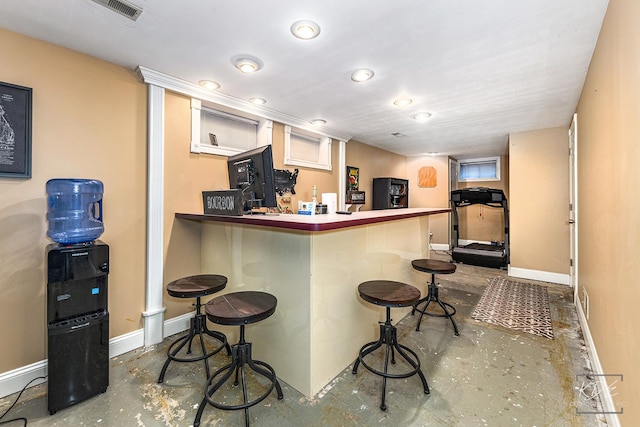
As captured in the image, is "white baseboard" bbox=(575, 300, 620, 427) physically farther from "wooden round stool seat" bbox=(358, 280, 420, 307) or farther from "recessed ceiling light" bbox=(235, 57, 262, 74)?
"recessed ceiling light" bbox=(235, 57, 262, 74)

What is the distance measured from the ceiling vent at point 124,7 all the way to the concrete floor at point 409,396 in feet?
8.07

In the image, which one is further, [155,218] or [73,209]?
[155,218]

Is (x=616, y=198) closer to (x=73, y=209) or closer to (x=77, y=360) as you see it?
(x=77, y=360)

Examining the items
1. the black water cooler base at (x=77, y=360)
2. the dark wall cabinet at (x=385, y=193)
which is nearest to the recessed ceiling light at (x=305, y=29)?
the black water cooler base at (x=77, y=360)

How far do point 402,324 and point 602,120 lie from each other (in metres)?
2.30

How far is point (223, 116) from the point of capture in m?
3.27

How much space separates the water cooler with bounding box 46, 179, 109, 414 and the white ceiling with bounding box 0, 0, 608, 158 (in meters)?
1.10

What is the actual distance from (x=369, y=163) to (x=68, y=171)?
4.73 metres

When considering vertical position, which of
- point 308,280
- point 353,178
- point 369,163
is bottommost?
point 308,280

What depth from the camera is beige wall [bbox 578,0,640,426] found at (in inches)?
49.0

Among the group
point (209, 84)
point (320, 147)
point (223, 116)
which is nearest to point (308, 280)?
point (209, 84)

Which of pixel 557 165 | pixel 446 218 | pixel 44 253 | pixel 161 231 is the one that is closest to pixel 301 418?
pixel 161 231

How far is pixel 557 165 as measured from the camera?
4129mm

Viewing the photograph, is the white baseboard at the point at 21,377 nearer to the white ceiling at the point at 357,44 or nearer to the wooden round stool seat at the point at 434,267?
the white ceiling at the point at 357,44
